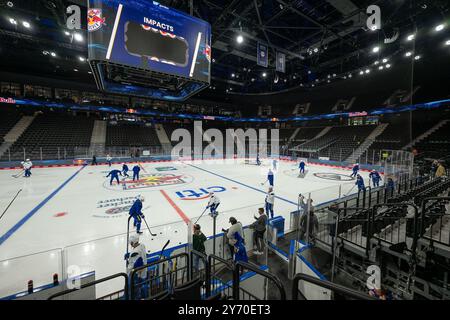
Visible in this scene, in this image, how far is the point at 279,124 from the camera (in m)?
40.5

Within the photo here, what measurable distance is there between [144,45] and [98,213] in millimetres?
6433

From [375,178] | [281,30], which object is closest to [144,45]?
[281,30]

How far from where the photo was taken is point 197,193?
424 inches

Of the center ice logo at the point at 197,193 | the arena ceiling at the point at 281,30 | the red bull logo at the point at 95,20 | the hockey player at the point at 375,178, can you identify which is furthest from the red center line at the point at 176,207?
the hockey player at the point at 375,178

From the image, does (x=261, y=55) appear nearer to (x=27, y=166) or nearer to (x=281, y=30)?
(x=281, y=30)

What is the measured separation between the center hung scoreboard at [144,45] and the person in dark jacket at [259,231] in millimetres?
5253

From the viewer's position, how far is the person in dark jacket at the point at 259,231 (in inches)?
215

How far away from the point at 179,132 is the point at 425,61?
31.7m

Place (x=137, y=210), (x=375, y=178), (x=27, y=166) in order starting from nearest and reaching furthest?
(x=137, y=210), (x=375, y=178), (x=27, y=166)

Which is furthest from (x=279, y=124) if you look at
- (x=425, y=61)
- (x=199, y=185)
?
(x=199, y=185)

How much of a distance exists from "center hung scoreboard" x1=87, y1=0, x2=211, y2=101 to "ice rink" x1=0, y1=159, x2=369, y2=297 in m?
4.96

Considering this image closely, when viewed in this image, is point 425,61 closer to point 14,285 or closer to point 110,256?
point 110,256

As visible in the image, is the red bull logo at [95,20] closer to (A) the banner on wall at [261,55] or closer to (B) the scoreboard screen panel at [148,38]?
(B) the scoreboard screen panel at [148,38]
